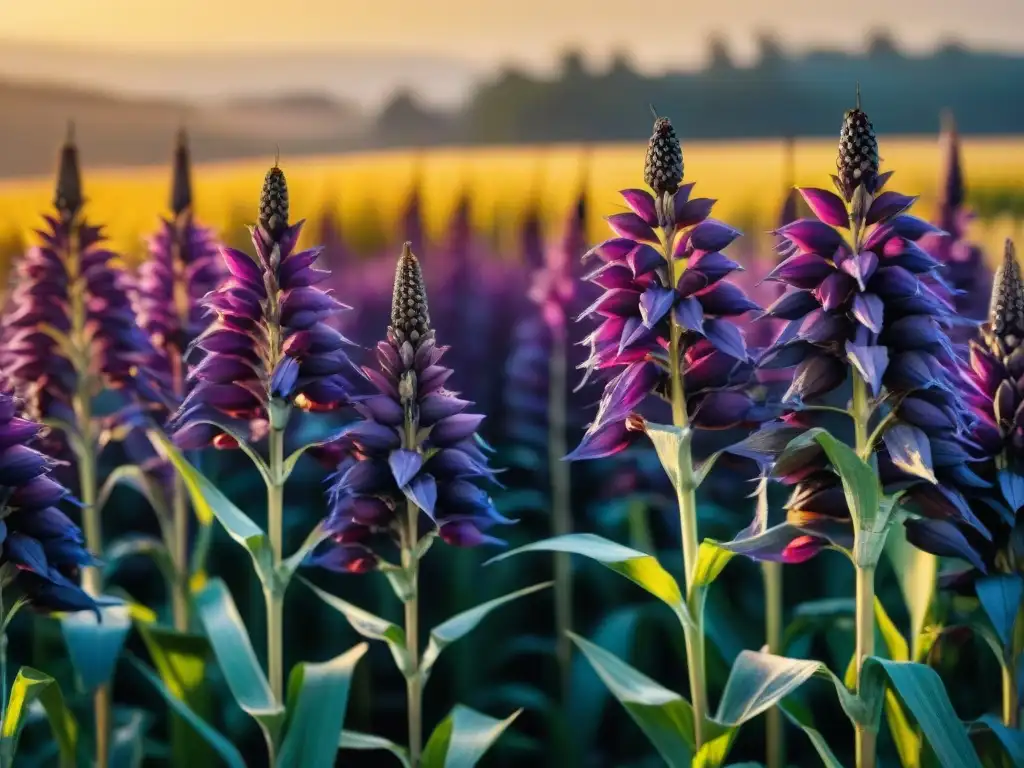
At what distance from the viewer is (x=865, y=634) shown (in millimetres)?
2939

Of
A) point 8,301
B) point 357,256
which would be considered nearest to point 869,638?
point 8,301

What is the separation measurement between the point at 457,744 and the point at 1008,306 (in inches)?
69.0

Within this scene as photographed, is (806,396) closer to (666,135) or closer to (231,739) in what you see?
(666,135)

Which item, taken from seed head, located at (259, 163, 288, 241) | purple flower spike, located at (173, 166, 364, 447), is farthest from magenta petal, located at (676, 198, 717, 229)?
seed head, located at (259, 163, 288, 241)

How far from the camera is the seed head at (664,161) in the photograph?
2816mm

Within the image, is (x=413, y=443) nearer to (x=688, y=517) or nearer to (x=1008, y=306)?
(x=688, y=517)

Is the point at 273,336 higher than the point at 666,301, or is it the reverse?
the point at 666,301

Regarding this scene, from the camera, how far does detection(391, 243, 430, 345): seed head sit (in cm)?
288

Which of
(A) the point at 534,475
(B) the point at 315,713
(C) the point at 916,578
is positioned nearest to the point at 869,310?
(C) the point at 916,578

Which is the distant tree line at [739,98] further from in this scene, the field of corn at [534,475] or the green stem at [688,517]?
the green stem at [688,517]

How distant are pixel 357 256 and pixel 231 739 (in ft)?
11.3

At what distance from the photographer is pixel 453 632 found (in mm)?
3100

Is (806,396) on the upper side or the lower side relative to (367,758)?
upper

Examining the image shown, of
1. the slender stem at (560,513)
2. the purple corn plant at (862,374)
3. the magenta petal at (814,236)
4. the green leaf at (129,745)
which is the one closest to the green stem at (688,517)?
the purple corn plant at (862,374)
